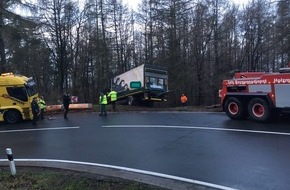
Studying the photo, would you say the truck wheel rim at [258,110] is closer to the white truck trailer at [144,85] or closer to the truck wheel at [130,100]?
the white truck trailer at [144,85]

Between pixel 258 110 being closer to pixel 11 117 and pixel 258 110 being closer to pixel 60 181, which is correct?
pixel 60 181

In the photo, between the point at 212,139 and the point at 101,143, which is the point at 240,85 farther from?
the point at 101,143

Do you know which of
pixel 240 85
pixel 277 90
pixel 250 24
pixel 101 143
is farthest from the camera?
pixel 250 24

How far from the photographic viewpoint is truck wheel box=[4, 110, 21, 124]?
21781 mm

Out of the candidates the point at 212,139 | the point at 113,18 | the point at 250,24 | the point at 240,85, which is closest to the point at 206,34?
the point at 250,24

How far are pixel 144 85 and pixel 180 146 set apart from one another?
17811 millimetres

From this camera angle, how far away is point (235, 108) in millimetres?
17266

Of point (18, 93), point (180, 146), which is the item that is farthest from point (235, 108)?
point (18, 93)

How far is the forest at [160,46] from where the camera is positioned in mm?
44625

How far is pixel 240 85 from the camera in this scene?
17000 mm

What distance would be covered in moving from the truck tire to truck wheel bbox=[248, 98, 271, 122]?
502mm

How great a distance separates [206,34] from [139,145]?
35.9 metres

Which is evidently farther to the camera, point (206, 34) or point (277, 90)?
point (206, 34)

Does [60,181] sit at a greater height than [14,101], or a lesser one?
lesser
